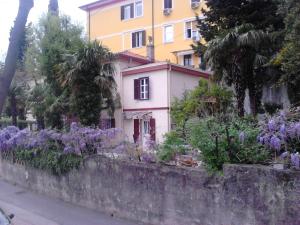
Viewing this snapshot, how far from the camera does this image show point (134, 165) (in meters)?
10.8

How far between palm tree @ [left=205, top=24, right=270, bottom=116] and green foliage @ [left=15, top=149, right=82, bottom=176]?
988cm

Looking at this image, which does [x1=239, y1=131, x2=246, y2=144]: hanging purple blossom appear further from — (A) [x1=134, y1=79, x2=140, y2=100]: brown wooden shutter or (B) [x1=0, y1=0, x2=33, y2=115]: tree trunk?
(A) [x1=134, y1=79, x2=140, y2=100]: brown wooden shutter

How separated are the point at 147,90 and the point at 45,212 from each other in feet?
61.3

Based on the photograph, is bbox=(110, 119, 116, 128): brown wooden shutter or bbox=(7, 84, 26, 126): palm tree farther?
bbox=(7, 84, 26, 126): palm tree

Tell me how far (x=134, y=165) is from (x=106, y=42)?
1555 inches

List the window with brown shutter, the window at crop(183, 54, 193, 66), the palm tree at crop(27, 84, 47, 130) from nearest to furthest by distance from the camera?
the palm tree at crop(27, 84, 47, 130) → the window at crop(183, 54, 193, 66) → the window with brown shutter

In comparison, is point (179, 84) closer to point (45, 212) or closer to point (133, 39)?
point (133, 39)

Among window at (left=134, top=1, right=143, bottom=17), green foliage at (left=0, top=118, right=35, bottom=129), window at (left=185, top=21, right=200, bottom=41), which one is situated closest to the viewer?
window at (left=185, top=21, right=200, bottom=41)

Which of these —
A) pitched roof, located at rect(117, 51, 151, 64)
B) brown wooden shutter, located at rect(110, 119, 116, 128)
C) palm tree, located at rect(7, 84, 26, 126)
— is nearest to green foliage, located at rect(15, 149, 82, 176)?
brown wooden shutter, located at rect(110, 119, 116, 128)

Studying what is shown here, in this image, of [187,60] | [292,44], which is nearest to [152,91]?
[187,60]

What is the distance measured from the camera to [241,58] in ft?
76.7

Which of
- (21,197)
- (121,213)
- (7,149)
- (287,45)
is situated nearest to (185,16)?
(287,45)

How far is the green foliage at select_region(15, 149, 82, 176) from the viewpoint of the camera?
13.4 metres

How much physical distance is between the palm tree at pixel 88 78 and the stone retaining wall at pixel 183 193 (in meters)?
13.9
